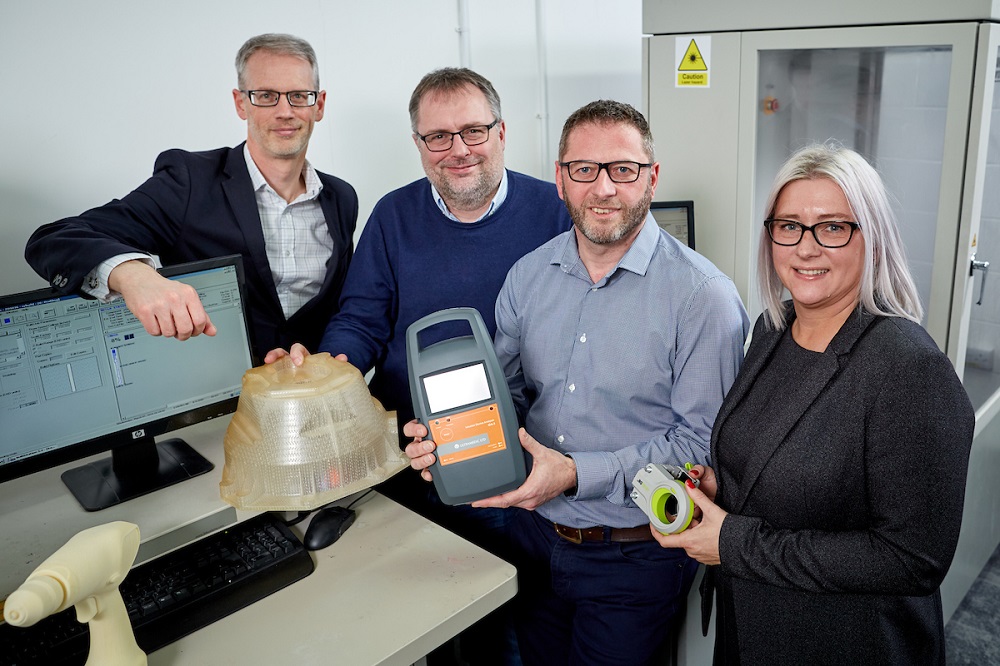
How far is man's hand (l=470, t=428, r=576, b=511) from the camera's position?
1348mm

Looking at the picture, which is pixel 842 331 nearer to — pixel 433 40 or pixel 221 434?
pixel 221 434

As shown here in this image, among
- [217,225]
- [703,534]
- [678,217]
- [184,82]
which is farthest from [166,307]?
[678,217]

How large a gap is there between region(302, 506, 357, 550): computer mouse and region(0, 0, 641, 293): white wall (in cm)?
95

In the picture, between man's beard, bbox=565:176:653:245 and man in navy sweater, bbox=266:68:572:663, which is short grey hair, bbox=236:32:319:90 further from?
man's beard, bbox=565:176:653:245

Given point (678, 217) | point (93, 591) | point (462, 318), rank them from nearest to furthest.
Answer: point (93, 591)
point (462, 318)
point (678, 217)

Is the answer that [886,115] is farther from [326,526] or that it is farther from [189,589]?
[189,589]

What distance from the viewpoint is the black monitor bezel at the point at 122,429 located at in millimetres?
1315

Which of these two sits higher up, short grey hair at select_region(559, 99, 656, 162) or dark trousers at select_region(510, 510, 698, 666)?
short grey hair at select_region(559, 99, 656, 162)

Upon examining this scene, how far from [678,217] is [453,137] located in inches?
31.3

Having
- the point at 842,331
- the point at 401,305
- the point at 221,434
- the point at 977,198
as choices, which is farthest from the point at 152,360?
the point at 977,198

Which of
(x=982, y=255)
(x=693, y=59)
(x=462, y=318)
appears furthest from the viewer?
(x=693, y=59)

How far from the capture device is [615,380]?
1435mm

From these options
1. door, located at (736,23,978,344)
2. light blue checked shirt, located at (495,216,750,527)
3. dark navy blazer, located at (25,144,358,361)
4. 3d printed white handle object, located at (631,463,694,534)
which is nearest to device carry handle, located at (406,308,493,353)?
light blue checked shirt, located at (495,216,750,527)

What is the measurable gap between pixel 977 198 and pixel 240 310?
164 centimetres
